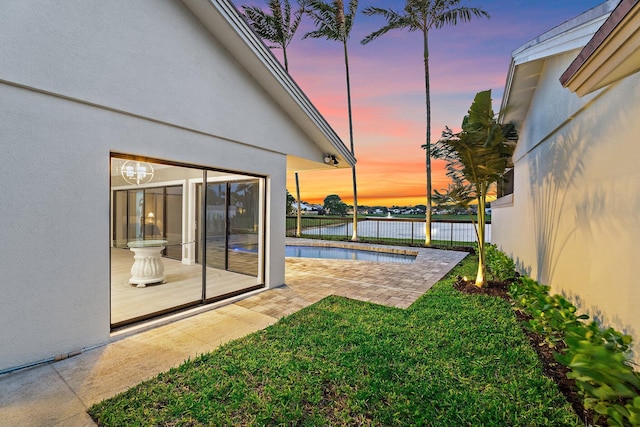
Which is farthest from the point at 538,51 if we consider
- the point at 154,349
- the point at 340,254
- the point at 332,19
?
the point at 332,19

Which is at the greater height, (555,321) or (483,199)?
(483,199)

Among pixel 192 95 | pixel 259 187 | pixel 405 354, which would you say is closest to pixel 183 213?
pixel 259 187

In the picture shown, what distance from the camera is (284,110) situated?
660cm

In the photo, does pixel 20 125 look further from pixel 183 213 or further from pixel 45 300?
pixel 183 213

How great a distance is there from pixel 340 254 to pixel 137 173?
29.1 feet

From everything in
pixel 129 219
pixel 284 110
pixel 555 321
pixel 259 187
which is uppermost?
pixel 284 110

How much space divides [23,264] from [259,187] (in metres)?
4.02

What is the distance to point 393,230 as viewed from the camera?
17.5m

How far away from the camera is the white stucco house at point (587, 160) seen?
2600mm

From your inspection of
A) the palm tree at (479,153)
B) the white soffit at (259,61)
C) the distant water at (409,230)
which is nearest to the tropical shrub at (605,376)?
the palm tree at (479,153)

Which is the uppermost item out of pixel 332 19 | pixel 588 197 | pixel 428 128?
pixel 332 19

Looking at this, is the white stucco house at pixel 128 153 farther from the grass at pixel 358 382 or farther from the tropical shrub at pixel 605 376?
the tropical shrub at pixel 605 376

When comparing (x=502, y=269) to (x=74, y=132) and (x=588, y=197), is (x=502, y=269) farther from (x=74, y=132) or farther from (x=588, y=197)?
(x=74, y=132)

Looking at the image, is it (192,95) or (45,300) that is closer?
(45,300)
